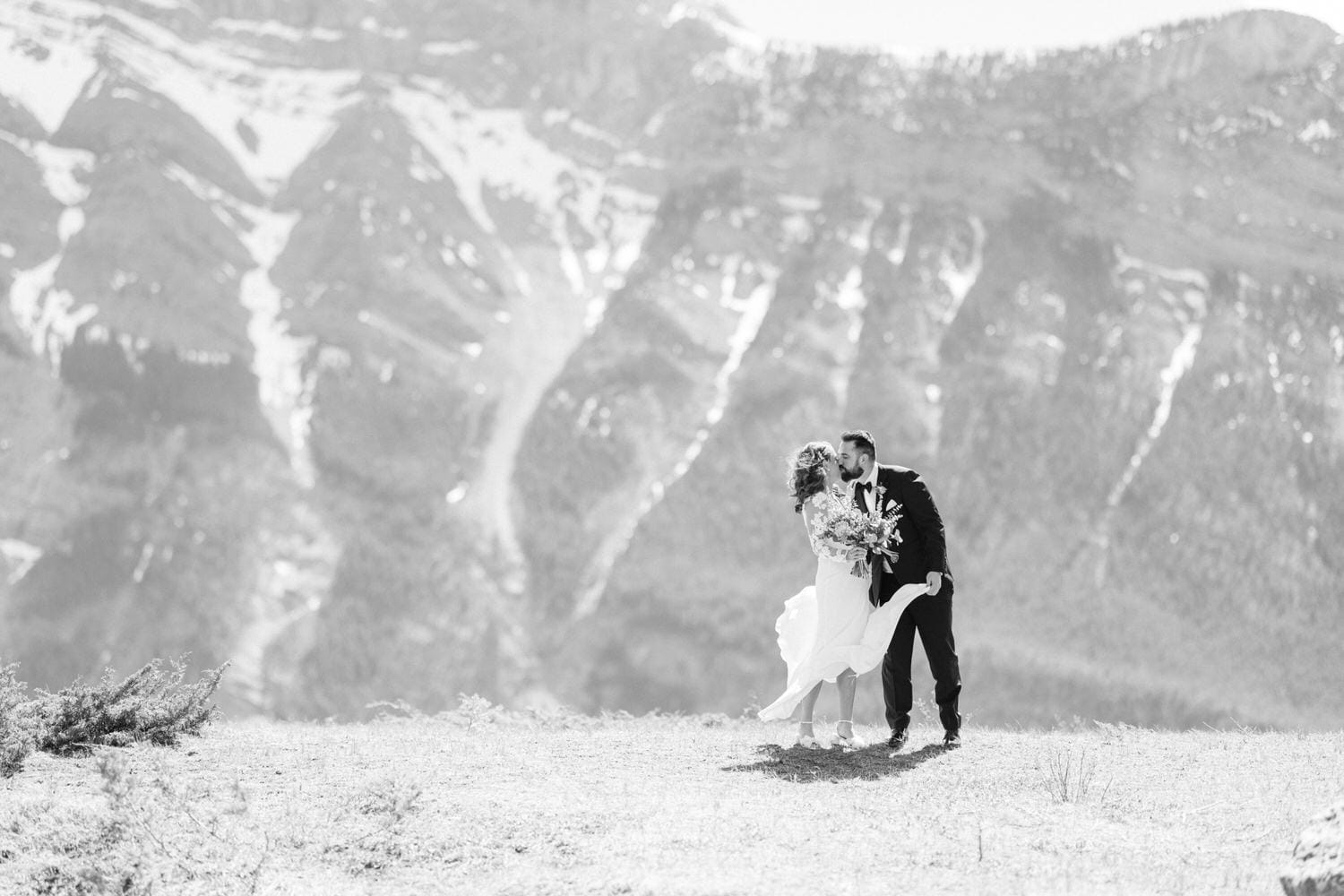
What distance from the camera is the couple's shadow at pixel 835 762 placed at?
38.5 ft

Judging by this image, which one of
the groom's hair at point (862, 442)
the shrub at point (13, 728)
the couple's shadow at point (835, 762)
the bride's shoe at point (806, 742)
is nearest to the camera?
the couple's shadow at point (835, 762)

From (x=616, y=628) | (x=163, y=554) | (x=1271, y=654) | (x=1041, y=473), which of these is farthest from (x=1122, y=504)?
(x=163, y=554)

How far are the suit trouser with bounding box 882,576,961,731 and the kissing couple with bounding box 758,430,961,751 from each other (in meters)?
Answer: 0.01

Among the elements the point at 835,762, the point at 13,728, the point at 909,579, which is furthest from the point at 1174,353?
the point at 13,728

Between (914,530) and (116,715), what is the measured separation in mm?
7368

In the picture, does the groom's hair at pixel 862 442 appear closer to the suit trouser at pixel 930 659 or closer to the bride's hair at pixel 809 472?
the bride's hair at pixel 809 472

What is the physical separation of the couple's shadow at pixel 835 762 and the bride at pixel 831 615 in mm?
289

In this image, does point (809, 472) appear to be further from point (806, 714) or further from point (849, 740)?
point (849, 740)

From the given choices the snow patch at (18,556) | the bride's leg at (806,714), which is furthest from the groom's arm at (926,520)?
the snow patch at (18,556)

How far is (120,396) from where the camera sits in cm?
19675

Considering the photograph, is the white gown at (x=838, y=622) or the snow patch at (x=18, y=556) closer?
the white gown at (x=838, y=622)

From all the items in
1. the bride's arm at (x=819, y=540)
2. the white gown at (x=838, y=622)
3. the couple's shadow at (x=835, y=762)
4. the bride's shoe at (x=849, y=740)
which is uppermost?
the bride's arm at (x=819, y=540)

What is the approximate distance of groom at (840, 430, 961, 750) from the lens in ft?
41.9

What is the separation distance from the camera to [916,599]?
13117mm
